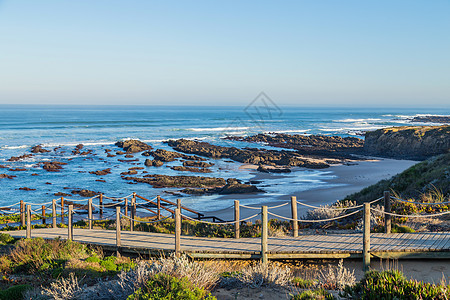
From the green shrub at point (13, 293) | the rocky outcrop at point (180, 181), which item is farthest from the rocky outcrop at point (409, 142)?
the green shrub at point (13, 293)

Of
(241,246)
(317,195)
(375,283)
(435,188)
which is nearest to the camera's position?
(375,283)

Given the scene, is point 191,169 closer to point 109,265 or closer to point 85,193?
point 85,193

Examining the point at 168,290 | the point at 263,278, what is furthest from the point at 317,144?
the point at 168,290

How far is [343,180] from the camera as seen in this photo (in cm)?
2888

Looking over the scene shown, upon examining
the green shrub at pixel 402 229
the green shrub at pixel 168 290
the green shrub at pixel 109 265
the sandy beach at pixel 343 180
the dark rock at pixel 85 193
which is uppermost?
the green shrub at pixel 168 290

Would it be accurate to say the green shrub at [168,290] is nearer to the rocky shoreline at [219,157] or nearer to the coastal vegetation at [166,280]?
the coastal vegetation at [166,280]

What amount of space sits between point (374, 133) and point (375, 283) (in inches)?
1783

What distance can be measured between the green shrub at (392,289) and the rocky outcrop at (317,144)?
37.2 metres

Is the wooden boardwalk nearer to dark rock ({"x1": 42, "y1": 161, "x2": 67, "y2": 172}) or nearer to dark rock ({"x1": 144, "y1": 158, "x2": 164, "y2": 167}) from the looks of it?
dark rock ({"x1": 42, "y1": 161, "x2": 67, "y2": 172})

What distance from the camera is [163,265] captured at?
641cm

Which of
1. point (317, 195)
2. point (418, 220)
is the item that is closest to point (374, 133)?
point (317, 195)

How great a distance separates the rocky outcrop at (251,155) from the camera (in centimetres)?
3684

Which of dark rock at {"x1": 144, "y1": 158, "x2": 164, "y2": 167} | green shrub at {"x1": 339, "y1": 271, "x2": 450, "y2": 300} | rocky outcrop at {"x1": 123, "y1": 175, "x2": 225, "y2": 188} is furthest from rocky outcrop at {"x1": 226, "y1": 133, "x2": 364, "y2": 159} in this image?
green shrub at {"x1": 339, "y1": 271, "x2": 450, "y2": 300}

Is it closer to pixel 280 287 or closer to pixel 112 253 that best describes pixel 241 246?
pixel 280 287
